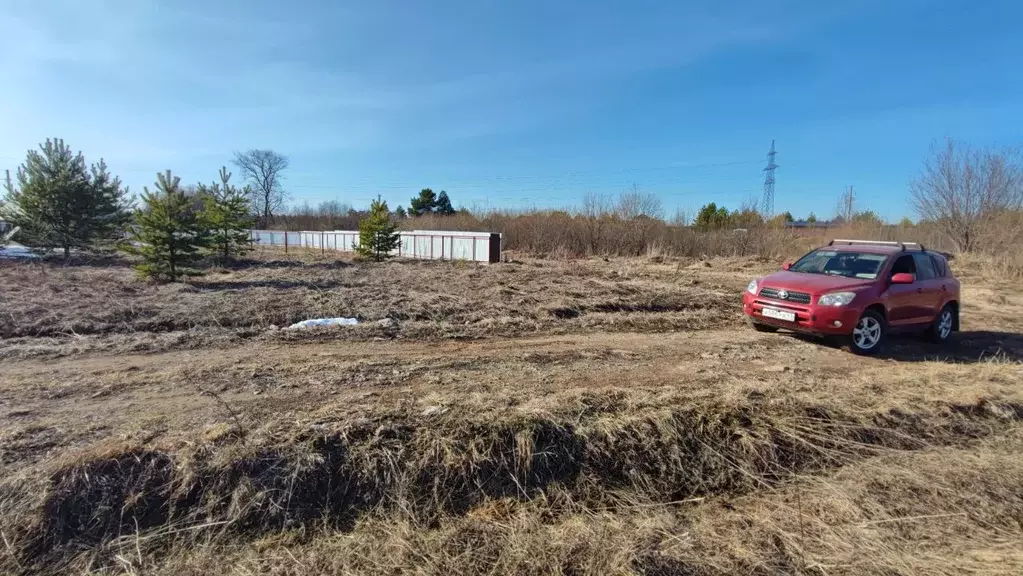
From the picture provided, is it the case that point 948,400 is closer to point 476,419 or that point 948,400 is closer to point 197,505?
point 476,419

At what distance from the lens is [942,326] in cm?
857

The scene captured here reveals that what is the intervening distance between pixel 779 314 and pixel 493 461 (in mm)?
6154

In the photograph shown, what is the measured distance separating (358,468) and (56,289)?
12252 millimetres

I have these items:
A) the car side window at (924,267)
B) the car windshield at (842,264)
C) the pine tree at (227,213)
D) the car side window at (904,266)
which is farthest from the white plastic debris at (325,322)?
the pine tree at (227,213)

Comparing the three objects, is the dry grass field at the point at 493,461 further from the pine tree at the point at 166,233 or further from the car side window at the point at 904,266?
the pine tree at the point at 166,233

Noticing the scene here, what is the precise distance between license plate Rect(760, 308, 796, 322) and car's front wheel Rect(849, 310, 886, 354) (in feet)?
2.84

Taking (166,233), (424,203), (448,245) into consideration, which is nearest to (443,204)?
(424,203)

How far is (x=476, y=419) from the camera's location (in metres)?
3.91

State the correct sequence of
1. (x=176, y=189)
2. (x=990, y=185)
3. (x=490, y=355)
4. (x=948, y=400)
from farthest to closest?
(x=990, y=185)
(x=176, y=189)
(x=490, y=355)
(x=948, y=400)

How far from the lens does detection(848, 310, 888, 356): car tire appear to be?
731 cm

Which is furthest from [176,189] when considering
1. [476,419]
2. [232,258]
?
[476,419]

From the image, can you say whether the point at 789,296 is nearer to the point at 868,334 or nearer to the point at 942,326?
the point at 868,334

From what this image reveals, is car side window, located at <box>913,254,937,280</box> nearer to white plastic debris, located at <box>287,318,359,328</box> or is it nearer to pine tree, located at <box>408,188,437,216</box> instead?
white plastic debris, located at <box>287,318,359,328</box>

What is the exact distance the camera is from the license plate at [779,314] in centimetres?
749
